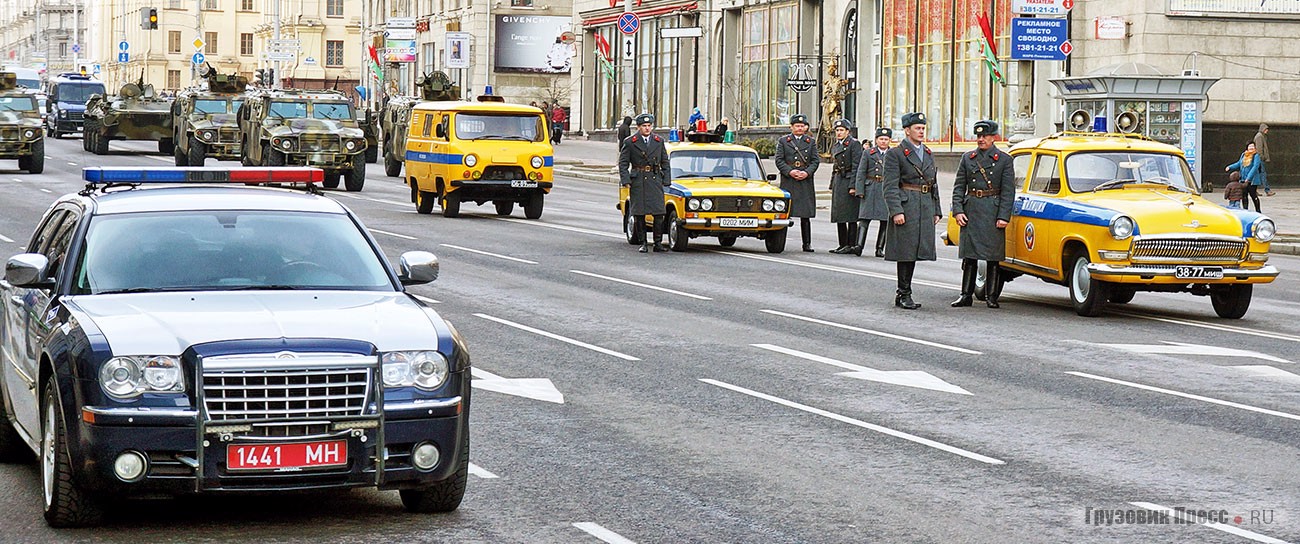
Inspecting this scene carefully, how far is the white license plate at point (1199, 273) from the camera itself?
1681 cm

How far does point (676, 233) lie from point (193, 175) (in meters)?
15.6

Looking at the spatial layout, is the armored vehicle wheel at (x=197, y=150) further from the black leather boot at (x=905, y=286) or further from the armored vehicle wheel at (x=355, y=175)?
the black leather boot at (x=905, y=286)

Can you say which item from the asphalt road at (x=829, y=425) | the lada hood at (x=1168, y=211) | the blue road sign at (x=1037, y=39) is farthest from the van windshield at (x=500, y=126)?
the lada hood at (x=1168, y=211)

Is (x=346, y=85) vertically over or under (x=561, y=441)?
over

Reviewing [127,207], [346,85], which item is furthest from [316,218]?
[346,85]

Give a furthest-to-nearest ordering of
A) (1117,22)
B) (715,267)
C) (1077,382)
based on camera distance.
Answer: (1117,22)
(715,267)
(1077,382)

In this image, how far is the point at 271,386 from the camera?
721cm

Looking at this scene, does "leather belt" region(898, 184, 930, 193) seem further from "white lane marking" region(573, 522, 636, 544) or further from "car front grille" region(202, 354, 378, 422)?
"car front grille" region(202, 354, 378, 422)

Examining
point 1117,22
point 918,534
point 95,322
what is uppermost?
point 1117,22

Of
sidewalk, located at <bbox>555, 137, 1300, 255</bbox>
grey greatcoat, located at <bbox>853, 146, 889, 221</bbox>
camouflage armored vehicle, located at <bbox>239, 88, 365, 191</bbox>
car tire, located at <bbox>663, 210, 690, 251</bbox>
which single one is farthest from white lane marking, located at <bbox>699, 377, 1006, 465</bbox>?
camouflage armored vehicle, located at <bbox>239, 88, 365, 191</bbox>

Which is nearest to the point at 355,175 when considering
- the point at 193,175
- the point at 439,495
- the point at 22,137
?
the point at 22,137

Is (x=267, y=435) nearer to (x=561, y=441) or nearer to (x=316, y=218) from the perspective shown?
(x=316, y=218)

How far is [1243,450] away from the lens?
10094mm

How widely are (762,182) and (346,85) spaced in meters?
110
